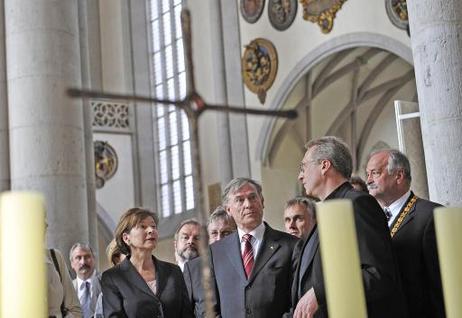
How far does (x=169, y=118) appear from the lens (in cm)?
2005

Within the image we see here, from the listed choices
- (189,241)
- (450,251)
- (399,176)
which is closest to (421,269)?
(399,176)

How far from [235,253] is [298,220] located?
138 centimetres

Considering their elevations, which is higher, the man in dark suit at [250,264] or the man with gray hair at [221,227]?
the man with gray hair at [221,227]

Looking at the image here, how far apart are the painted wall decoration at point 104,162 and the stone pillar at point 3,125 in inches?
363

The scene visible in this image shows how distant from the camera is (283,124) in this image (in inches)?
709

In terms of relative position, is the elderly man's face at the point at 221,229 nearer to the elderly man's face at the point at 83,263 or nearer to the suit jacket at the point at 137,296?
the suit jacket at the point at 137,296

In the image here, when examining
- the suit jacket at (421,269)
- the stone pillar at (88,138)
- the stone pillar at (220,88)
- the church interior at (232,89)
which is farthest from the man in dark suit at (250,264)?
the stone pillar at (220,88)

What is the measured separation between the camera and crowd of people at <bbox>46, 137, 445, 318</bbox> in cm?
326

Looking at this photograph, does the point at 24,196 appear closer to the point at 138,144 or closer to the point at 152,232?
the point at 152,232


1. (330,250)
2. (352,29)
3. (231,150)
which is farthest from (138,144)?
(330,250)

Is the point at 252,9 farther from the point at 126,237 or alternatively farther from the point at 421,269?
the point at 421,269

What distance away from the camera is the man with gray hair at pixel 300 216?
18.8 ft

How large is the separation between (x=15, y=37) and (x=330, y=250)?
7874 mm

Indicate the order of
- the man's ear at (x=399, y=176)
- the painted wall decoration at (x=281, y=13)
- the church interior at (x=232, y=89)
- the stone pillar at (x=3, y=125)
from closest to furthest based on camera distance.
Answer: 1. the man's ear at (x=399, y=176)
2. the stone pillar at (x=3, y=125)
3. the church interior at (x=232, y=89)
4. the painted wall decoration at (x=281, y=13)
